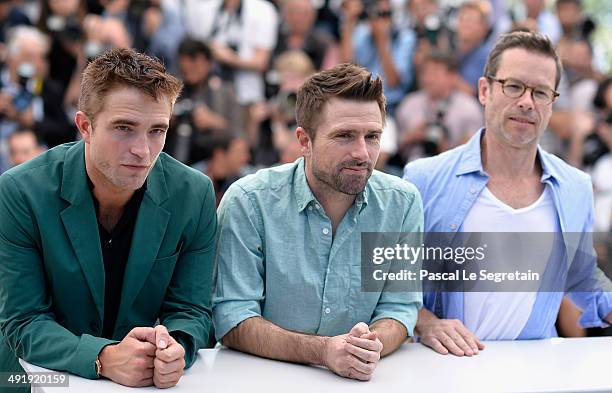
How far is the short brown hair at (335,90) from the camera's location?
2.54 metres

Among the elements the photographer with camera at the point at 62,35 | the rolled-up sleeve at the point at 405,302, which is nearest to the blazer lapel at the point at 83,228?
the rolled-up sleeve at the point at 405,302

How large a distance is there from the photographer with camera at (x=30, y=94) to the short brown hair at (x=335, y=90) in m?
2.85

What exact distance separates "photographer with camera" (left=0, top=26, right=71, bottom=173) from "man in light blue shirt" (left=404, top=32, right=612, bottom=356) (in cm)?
284

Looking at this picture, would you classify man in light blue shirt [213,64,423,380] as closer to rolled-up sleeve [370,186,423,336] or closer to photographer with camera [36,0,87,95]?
rolled-up sleeve [370,186,423,336]

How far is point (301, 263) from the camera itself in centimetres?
258

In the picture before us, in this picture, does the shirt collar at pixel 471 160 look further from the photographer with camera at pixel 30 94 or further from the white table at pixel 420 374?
the photographer with camera at pixel 30 94

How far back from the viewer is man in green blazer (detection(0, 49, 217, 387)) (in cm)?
220

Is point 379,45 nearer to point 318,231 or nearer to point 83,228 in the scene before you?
point 318,231

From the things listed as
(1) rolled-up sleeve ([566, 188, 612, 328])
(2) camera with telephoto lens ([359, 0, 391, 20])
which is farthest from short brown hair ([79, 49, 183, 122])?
(2) camera with telephoto lens ([359, 0, 391, 20])

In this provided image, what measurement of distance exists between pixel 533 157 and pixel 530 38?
40 cm

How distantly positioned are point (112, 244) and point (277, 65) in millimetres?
3607

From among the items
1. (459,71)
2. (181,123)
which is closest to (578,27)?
(459,71)

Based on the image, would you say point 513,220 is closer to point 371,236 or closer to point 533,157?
point 533,157

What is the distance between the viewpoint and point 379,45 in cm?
612
